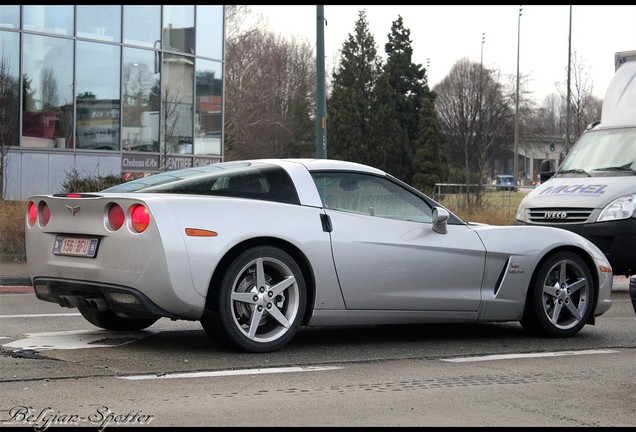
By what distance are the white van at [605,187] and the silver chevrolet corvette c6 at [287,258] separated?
14.0ft

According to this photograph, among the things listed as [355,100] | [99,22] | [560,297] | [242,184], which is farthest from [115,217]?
[355,100]

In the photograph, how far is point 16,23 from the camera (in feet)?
85.1

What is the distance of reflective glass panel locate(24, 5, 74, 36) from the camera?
2628cm

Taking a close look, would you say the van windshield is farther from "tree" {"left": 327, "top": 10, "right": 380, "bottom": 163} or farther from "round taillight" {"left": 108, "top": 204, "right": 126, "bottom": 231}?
"tree" {"left": 327, "top": 10, "right": 380, "bottom": 163}

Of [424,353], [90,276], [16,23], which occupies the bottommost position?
[424,353]

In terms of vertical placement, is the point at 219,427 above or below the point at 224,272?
below

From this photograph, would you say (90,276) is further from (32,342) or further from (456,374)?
(456,374)

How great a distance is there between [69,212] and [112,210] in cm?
44

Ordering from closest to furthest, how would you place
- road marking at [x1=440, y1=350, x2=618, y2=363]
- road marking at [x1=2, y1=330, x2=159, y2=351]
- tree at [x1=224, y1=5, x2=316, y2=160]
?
road marking at [x1=2, y1=330, x2=159, y2=351], road marking at [x1=440, y1=350, x2=618, y2=363], tree at [x1=224, y1=5, x2=316, y2=160]

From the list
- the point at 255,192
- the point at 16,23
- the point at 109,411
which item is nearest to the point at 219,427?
the point at 109,411

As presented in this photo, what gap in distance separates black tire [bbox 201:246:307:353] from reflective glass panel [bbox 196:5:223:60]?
24766mm

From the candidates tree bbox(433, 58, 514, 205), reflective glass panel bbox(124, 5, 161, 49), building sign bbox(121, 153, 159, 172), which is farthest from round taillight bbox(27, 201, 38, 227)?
tree bbox(433, 58, 514, 205)

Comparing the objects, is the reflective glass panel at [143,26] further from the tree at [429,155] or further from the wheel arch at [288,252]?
the tree at [429,155]

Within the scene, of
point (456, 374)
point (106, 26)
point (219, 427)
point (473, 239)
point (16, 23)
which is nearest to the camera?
point (219, 427)
